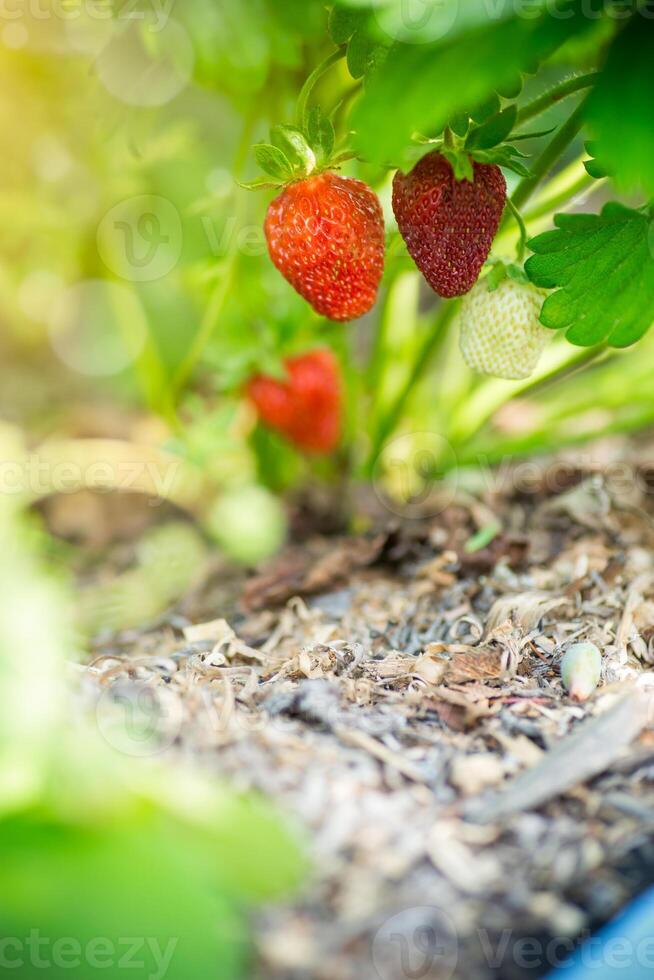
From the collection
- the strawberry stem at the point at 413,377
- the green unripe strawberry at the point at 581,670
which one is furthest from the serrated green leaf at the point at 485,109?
the green unripe strawberry at the point at 581,670

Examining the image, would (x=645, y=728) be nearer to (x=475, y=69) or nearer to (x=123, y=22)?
(x=475, y=69)

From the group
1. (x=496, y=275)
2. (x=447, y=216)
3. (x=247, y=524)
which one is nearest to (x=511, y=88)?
(x=447, y=216)

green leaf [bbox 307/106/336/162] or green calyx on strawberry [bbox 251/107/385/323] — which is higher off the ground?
green leaf [bbox 307/106/336/162]

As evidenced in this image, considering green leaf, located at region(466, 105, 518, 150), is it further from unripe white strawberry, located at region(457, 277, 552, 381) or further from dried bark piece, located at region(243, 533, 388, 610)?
dried bark piece, located at region(243, 533, 388, 610)

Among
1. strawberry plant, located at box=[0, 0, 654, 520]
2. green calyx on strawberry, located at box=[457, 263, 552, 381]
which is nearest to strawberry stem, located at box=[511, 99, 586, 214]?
strawberry plant, located at box=[0, 0, 654, 520]

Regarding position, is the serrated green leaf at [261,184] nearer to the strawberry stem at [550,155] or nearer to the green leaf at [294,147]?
the green leaf at [294,147]

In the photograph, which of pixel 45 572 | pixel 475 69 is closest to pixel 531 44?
pixel 475 69
